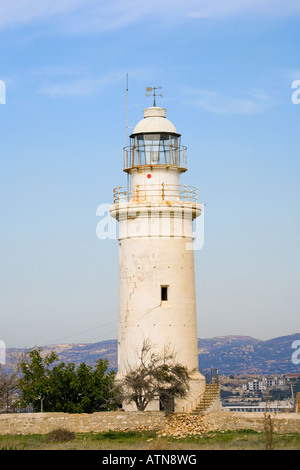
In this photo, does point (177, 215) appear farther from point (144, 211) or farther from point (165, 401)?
point (165, 401)

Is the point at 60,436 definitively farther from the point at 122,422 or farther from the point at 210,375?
the point at 210,375

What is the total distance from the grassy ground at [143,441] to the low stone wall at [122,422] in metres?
0.66

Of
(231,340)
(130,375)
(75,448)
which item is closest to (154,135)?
(130,375)

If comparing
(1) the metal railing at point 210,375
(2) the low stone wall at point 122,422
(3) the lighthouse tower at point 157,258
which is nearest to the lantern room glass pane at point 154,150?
(3) the lighthouse tower at point 157,258

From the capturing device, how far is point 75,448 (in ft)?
94.7

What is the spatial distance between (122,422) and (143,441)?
11.4ft

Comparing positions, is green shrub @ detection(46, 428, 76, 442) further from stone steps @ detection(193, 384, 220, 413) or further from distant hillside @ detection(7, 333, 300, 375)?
distant hillside @ detection(7, 333, 300, 375)

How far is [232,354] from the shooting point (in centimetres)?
11456

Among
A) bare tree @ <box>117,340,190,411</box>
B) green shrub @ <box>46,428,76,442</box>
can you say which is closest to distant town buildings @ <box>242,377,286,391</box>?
bare tree @ <box>117,340,190,411</box>

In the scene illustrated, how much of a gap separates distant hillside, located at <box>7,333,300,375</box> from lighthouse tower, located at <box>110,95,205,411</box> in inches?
2107

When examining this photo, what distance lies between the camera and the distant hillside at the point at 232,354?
10102 centimetres

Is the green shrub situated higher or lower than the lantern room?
lower

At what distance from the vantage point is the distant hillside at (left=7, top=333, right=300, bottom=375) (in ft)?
331

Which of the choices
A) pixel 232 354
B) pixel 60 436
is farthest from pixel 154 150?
pixel 232 354
